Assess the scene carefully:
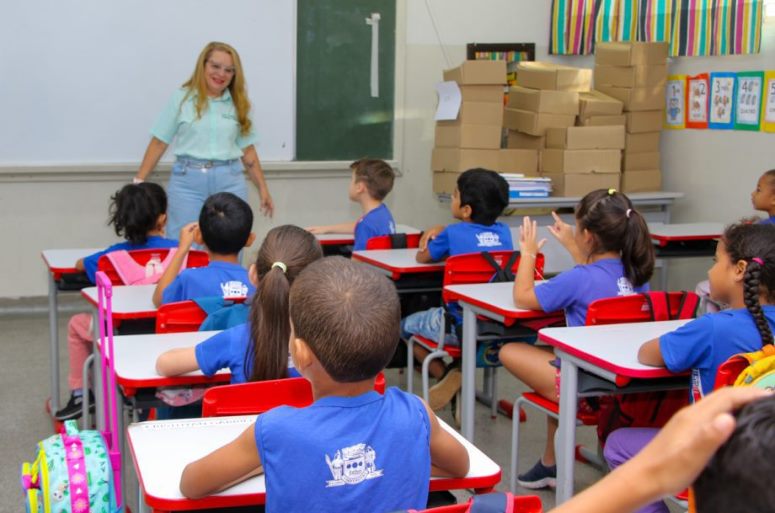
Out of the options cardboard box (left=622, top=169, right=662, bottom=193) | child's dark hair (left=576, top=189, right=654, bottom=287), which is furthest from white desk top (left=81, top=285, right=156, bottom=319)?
cardboard box (left=622, top=169, right=662, bottom=193)

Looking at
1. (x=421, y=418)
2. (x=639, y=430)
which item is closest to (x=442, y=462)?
(x=421, y=418)

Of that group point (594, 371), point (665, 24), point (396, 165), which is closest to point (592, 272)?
point (594, 371)

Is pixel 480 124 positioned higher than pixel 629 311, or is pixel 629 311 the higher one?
pixel 480 124

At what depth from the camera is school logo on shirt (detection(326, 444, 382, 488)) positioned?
158 cm

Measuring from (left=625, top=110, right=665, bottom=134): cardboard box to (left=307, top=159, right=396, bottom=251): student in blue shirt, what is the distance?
6.15 feet

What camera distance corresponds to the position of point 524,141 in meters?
6.06

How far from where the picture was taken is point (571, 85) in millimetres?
5938

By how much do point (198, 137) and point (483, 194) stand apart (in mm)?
1809

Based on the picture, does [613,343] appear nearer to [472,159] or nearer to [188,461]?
[188,461]

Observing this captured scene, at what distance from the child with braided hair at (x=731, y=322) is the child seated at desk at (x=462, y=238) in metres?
1.56

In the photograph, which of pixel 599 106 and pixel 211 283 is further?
pixel 599 106

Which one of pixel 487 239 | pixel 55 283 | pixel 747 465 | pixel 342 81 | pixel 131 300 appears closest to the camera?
pixel 747 465

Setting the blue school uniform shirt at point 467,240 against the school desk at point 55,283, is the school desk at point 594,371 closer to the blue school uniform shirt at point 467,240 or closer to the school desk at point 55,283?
the blue school uniform shirt at point 467,240

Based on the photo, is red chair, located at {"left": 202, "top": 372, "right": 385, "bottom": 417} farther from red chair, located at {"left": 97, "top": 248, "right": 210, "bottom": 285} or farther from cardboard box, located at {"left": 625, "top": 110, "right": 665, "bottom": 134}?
cardboard box, located at {"left": 625, "top": 110, "right": 665, "bottom": 134}
